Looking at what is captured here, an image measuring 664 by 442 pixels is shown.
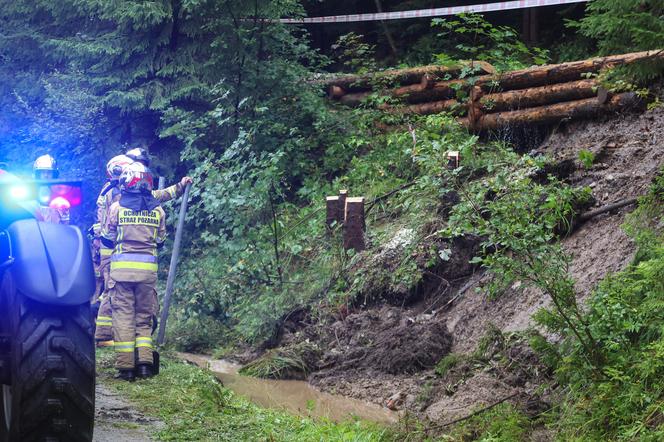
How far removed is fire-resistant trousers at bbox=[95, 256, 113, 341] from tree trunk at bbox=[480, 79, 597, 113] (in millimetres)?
5903

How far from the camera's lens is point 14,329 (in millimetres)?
4559

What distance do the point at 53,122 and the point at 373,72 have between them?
5.48m

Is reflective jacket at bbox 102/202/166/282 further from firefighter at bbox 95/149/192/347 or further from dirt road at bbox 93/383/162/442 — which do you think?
dirt road at bbox 93/383/162/442

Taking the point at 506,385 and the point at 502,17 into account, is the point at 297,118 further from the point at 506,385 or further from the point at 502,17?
the point at 506,385

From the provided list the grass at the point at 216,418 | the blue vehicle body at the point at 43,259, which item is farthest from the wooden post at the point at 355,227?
the blue vehicle body at the point at 43,259

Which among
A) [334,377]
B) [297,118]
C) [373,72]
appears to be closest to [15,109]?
[297,118]

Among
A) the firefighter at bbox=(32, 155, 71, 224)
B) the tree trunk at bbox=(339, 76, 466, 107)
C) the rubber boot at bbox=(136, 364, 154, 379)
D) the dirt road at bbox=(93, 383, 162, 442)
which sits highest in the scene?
the tree trunk at bbox=(339, 76, 466, 107)

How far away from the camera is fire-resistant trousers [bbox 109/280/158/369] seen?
9062mm

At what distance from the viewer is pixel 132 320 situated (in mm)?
9320

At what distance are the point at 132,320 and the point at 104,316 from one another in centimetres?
65

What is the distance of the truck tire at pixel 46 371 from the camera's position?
176 inches

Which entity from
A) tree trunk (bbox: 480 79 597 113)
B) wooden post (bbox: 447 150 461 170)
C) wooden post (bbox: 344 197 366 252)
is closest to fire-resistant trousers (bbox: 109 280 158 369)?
wooden post (bbox: 344 197 366 252)

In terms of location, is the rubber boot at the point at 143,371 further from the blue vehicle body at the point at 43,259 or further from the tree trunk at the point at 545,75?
the tree trunk at the point at 545,75

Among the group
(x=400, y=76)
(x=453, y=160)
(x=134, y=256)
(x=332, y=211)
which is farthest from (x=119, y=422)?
(x=400, y=76)
